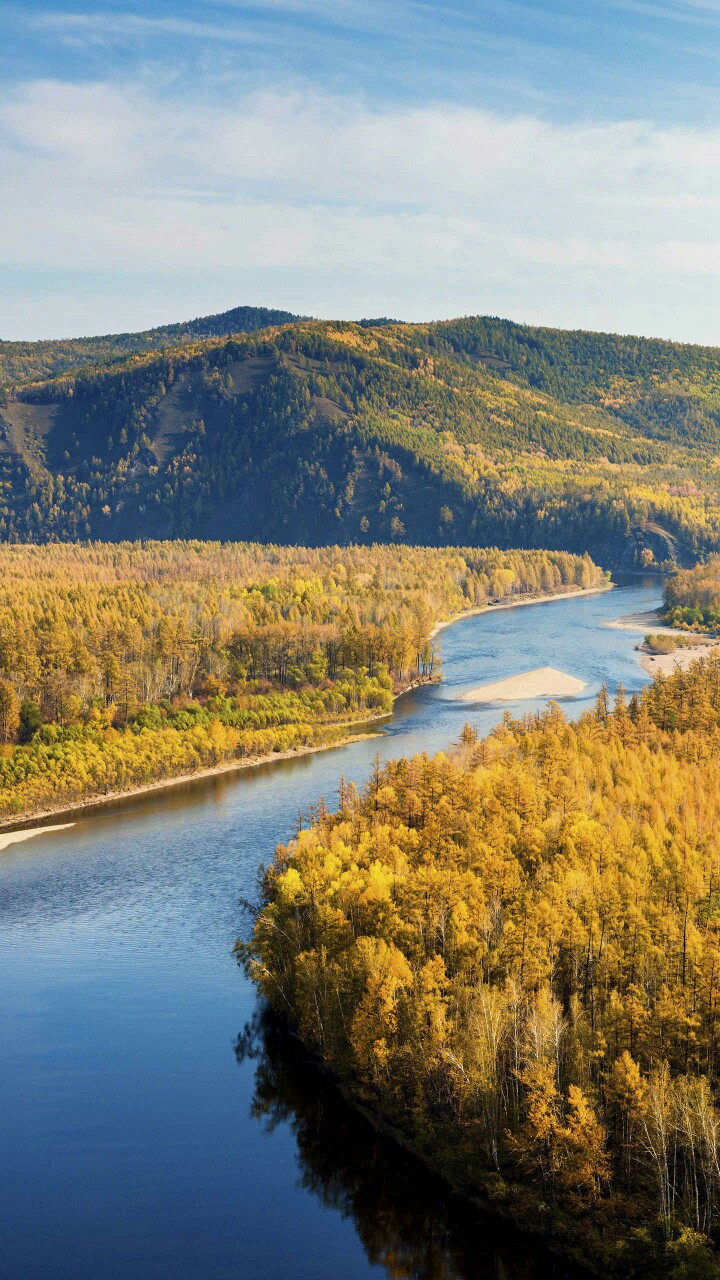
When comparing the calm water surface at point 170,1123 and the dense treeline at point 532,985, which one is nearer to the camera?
the dense treeline at point 532,985

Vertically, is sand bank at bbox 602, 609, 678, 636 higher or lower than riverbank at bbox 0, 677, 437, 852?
higher

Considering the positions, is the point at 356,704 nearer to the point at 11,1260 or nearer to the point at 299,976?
the point at 299,976

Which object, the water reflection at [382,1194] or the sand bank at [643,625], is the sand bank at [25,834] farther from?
the sand bank at [643,625]

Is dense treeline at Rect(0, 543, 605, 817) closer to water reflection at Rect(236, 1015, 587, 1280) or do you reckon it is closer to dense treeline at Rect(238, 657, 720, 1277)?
dense treeline at Rect(238, 657, 720, 1277)

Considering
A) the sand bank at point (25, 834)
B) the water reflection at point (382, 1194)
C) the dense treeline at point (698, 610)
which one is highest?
the dense treeline at point (698, 610)

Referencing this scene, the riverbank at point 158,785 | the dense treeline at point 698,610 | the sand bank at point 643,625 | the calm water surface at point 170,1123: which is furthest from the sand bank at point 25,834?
the dense treeline at point 698,610

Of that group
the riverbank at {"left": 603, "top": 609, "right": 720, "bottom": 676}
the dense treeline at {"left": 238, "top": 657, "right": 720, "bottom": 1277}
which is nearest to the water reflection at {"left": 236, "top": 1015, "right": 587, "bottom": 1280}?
the dense treeline at {"left": 238, "top": 657, "right": 720, "bottom": 1277}

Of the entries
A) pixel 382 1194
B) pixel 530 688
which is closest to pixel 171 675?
pixel 530 688
